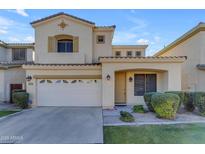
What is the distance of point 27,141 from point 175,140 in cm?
517

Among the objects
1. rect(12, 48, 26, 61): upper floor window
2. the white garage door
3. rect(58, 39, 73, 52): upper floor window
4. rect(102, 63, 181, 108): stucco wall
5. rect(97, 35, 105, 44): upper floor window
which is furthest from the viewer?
rect(12, 48, 26, 61): upper floor window

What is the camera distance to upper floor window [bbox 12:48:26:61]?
70.6 feet

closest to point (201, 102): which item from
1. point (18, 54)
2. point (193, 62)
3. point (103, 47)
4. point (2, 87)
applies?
point (193, 62)

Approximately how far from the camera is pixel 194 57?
594 inches

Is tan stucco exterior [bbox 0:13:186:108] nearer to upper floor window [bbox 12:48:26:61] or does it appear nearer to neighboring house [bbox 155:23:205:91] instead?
neighboring house [bbox 155:23:205:91]

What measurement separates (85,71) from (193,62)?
883 centimetres

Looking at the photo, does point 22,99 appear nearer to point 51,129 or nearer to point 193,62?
point 51,129

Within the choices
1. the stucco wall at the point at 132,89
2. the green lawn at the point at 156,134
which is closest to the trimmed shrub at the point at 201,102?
the green lawn at the point at 156,134

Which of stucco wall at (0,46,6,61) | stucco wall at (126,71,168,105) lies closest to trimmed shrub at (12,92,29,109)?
stucco wall at (126,71,168,105)

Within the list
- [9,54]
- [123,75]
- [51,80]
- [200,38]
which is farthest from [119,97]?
[9,54]

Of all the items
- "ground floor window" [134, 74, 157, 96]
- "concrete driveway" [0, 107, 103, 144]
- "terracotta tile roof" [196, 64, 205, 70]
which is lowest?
"concrete driveway" [0, 107, 103, 144]

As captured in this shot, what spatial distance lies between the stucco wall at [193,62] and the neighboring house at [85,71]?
7.95 ft

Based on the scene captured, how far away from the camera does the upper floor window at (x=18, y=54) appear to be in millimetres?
21516

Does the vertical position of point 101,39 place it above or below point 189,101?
above
